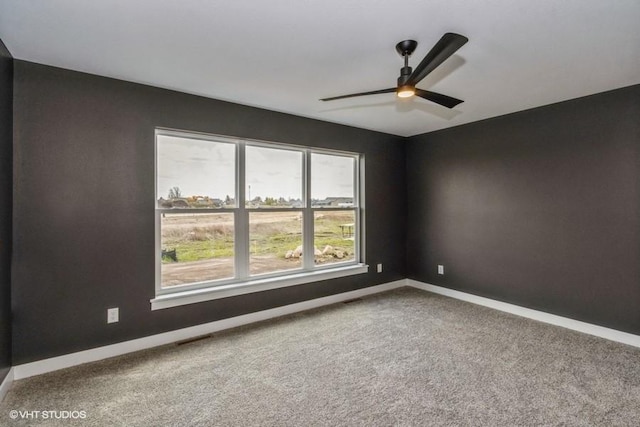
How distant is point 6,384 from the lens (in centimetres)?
216

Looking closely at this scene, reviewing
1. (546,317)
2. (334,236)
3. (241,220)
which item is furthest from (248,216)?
(546,317)

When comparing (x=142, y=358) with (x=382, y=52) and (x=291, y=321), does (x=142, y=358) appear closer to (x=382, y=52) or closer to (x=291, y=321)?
(x=291, y=321)

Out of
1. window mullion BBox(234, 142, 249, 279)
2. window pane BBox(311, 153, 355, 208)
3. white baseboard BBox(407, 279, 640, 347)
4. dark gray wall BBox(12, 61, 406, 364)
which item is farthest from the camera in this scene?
window pane BBox(311, 153, 355, 208)

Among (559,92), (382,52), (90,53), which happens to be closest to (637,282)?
(559,92)

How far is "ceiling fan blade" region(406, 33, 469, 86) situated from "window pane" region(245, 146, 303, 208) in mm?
2082

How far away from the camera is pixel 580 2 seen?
1695 millimetres

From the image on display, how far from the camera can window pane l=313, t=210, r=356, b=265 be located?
4.17 m

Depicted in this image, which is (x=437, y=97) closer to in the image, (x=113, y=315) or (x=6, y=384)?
(x=113, y=315)

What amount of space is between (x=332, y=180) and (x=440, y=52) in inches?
104

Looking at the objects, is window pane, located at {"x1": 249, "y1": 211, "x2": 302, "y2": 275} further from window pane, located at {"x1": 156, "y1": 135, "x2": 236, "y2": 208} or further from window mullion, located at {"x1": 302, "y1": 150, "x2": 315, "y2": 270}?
window pane, located at {"x1": 156, "y1": 135, "x2": 236, "y2": 208}

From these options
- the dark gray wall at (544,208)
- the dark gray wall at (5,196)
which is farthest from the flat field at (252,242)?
the dark gray wall at (544,208)

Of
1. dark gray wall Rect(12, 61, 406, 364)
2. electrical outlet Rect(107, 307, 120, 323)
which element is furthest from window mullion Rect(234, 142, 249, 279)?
electrical outlet Rect(107, 307, 120, 323)

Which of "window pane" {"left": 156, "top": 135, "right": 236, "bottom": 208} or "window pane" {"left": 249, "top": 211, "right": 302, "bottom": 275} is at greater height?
"window pane" {"left": 156, "top": 135, "right": 236, "bottom": 208}

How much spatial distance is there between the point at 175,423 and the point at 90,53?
265 centimetres
